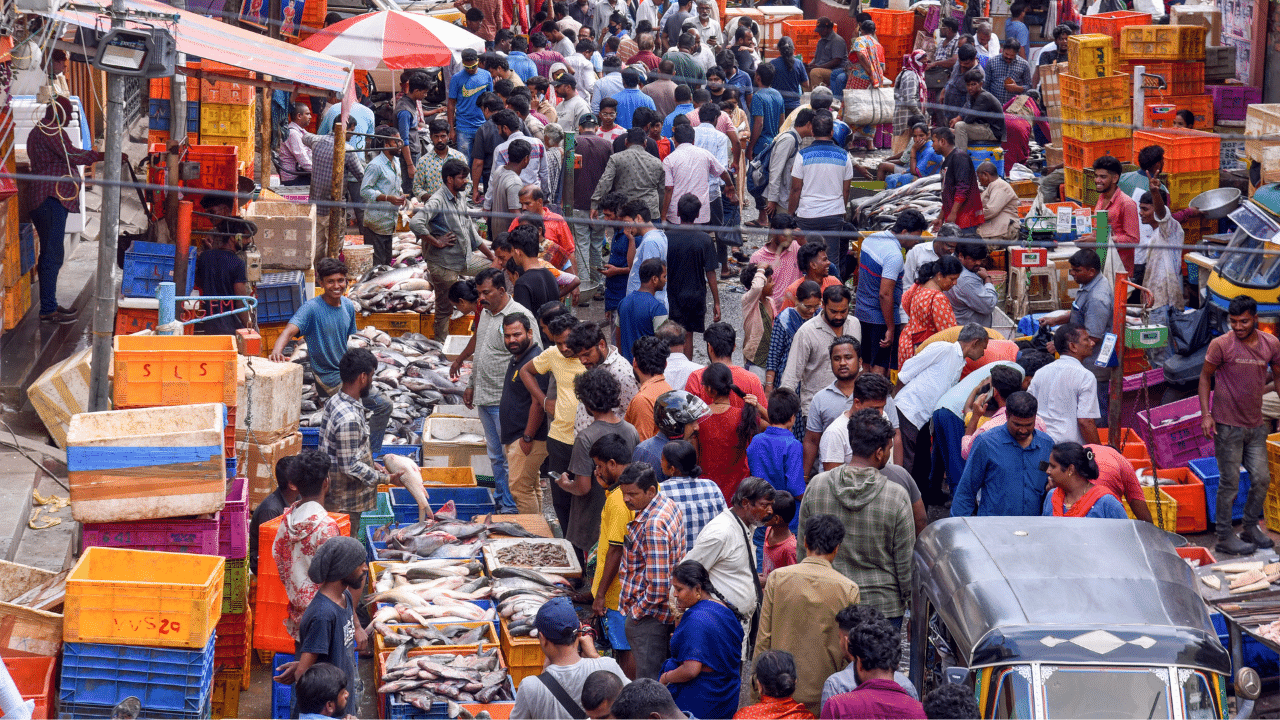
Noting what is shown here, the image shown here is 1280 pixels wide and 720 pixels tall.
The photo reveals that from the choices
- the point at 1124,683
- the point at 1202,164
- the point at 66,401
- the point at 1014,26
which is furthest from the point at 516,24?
the point at 1124,683

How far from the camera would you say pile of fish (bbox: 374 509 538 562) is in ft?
27.3

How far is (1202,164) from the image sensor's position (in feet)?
44.3

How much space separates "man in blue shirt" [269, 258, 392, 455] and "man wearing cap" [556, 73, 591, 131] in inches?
263

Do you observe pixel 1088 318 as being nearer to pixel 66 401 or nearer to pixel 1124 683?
pixel 1124 683

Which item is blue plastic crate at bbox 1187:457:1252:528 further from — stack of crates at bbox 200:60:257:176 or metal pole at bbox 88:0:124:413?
stack of crates at bbox 200:60:257:176

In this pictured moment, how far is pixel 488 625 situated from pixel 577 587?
0.94 m

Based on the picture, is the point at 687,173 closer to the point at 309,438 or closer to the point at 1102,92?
the point at 1102,92

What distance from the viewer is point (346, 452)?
7934mm

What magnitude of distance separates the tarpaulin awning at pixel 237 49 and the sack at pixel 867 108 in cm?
787

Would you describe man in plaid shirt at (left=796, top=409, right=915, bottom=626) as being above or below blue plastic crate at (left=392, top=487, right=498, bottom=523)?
above

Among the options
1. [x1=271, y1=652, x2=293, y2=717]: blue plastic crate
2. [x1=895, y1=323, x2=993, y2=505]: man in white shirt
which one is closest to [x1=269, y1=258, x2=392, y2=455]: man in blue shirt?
[x1=271, y1=652, x2=293, y2=717]: blue plastic crate

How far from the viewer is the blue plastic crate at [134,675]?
20.8ft

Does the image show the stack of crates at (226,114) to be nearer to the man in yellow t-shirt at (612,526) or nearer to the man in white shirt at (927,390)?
the man in white shirt at (927,390)

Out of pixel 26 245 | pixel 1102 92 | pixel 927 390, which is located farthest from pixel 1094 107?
pixel 26 245
